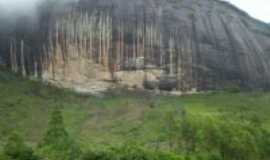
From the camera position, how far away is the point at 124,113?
82.4m

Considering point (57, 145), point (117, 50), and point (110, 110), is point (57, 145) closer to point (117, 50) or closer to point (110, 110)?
point (110, 110)

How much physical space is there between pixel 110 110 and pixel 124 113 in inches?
106

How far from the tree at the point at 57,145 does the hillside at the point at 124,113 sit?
143cm

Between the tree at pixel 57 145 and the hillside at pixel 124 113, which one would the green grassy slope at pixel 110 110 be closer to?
the hillside at pixel 124 113

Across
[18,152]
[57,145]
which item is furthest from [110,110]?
[18,152]

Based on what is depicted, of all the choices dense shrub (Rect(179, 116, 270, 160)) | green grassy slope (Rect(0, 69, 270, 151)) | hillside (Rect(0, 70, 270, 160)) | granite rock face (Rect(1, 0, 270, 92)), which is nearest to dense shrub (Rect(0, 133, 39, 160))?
hillside (Rect(0, 70, 270, 160))

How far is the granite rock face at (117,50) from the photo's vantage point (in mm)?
100000

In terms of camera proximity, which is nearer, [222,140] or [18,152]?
[18,152]

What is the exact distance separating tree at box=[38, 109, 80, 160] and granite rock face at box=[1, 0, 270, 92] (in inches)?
1479

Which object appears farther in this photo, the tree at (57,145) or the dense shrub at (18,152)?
the tree at (57,145)

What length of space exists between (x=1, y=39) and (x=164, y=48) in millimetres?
24077

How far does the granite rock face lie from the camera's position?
100 meters

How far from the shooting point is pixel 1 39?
100375mm

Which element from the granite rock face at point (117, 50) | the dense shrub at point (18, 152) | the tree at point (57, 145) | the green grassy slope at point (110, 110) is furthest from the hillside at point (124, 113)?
the dense shrub at point (18, 152)
